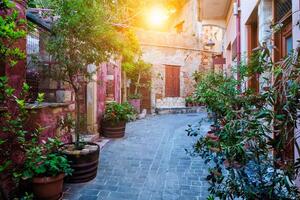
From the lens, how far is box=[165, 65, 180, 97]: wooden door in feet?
44.7

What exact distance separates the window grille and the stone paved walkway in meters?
2.71

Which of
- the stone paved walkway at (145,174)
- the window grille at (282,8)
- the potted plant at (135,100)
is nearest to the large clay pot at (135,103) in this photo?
the potted plant at (135,100)

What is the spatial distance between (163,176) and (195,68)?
37.4ft

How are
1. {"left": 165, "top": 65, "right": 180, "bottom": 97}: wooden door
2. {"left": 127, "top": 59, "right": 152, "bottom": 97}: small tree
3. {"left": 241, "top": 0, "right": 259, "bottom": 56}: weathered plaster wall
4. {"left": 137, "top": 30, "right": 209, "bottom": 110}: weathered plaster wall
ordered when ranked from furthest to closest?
{"left": 165, "top": 65, "right": 180, "bottom": 97}: wooden door → {"left": 137, "top": 30, "right": 209, "bottom": 110}: weathered plaster wall → {"left": 127, "top": 59, "right": 152, "bottom": 97}: small tree → {"left": 241, "top": 0, "right": 259, "bottom": 56}: weathered plaster wall

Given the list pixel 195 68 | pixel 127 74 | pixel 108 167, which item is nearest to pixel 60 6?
pixel 108 167

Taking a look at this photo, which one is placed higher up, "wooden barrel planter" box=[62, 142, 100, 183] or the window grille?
the window grille

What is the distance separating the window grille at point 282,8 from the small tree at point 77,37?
2.54 metres

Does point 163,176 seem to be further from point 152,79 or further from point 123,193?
point 152,79

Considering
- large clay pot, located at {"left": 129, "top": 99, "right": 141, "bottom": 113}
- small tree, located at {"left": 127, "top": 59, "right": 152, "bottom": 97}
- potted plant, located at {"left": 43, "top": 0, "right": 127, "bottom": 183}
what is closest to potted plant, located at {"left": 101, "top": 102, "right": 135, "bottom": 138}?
potted plant, located at {"left": 43, "top": 0, "right": 127, "bottom": 183}

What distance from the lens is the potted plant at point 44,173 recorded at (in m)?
2.80

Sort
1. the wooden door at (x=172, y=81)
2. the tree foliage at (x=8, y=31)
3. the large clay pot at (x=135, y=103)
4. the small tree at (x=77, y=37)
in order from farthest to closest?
the wooden door at (x=172, y=81)
the large clay pot at (x=135, y=103)
the small tree at (x=77, y=37)
the tree foliage at (x=8, y=31)

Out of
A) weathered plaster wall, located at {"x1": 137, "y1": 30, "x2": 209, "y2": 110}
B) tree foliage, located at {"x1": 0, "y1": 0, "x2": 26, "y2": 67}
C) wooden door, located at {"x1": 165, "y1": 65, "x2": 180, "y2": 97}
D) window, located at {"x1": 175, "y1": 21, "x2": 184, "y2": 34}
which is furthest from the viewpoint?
window, located at {"x1": 175, "y1": 21, "x2": 184, "y2": 34}

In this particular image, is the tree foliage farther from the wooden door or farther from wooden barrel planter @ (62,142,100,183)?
the wooden door

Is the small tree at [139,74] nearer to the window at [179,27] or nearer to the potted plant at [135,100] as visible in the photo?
the potted plant at [135,100]
